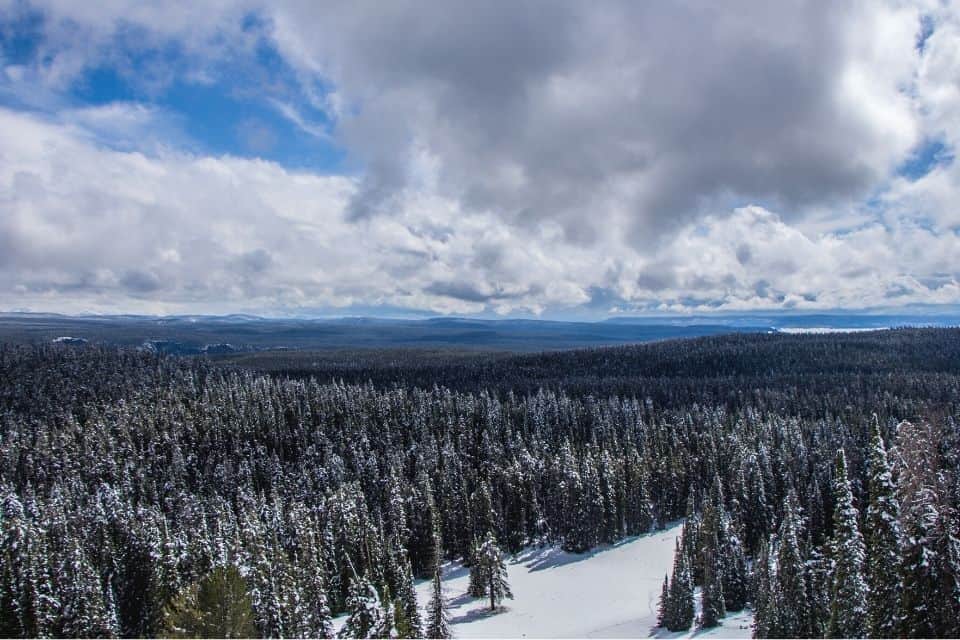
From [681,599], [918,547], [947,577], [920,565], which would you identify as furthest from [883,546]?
[681,599]

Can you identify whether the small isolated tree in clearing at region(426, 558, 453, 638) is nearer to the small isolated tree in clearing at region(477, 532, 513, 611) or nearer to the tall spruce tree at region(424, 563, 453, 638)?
the tall spruce tree at region(424, 563, 453, 638)

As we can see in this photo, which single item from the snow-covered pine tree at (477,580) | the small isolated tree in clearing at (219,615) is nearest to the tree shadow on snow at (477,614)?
the snow-covered pine tree at (477,580)

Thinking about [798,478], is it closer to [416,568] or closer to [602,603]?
[602,603]

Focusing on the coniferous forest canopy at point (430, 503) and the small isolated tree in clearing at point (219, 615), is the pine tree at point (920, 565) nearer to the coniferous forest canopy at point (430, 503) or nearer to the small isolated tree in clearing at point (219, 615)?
the coniferous forest canopy at point (430, 503)

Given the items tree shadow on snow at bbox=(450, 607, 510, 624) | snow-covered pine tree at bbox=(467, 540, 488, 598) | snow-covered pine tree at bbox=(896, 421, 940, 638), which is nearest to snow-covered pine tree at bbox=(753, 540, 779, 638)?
snow-covered pine tree at bbox=(896, 421, 940, 638)

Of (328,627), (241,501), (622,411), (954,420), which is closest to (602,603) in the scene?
(328,627)

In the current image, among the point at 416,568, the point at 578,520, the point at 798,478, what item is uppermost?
the point at 798,478
